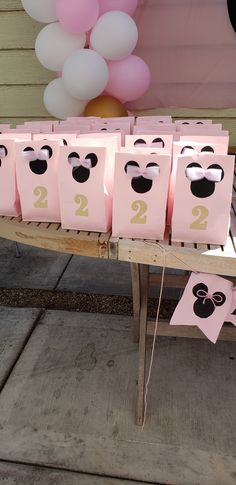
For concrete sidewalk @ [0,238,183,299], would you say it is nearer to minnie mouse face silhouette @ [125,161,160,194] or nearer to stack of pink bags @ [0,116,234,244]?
stack of pink bags @ [0,116,234,244]

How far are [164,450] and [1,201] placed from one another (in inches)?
43.4

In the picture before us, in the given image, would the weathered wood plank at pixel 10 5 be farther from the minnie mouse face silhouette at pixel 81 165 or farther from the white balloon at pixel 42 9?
the minnie mouse face silhouette at pixel 81 165

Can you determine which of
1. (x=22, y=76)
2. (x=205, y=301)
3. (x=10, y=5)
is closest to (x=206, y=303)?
(x=205, y=301)

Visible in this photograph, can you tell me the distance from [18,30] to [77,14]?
3.41 feet

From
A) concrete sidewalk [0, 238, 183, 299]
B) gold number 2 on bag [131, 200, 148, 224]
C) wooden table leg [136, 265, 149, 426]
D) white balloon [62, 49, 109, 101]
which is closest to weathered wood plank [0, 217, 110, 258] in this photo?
gold number 2 on bag [131, 200, 148, 224]

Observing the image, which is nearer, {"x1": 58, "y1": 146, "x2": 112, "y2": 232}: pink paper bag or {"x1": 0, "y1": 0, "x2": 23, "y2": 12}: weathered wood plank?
{"x1": 58, "y1": 146, "x2": 112, "y2": 232}: pink paper bag

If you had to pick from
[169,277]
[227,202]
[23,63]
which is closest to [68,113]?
[23,63]

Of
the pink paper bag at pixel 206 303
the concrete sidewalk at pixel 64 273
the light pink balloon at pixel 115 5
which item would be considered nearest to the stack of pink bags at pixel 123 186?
the pink paper bag at pixel 206 303

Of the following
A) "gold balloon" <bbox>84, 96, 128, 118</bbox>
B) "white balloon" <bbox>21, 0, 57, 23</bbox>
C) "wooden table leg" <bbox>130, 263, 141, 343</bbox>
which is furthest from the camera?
"gold balloon" <bbox>84, 96, 128, 118</bbox>

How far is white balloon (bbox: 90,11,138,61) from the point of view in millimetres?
2518

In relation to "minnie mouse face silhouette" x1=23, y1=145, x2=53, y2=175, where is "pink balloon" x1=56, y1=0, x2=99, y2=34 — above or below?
above

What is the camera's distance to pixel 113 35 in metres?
2.52

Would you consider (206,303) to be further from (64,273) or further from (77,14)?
(77,14)

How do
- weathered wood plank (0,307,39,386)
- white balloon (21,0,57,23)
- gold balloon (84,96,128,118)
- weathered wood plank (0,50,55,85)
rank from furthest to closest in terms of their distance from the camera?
weathered wood plank (0,50,55,85) < gold balloon (84,96,128,118) < white balloon (21,0,57,23) < weathered wood plank (0,307,39,386)
